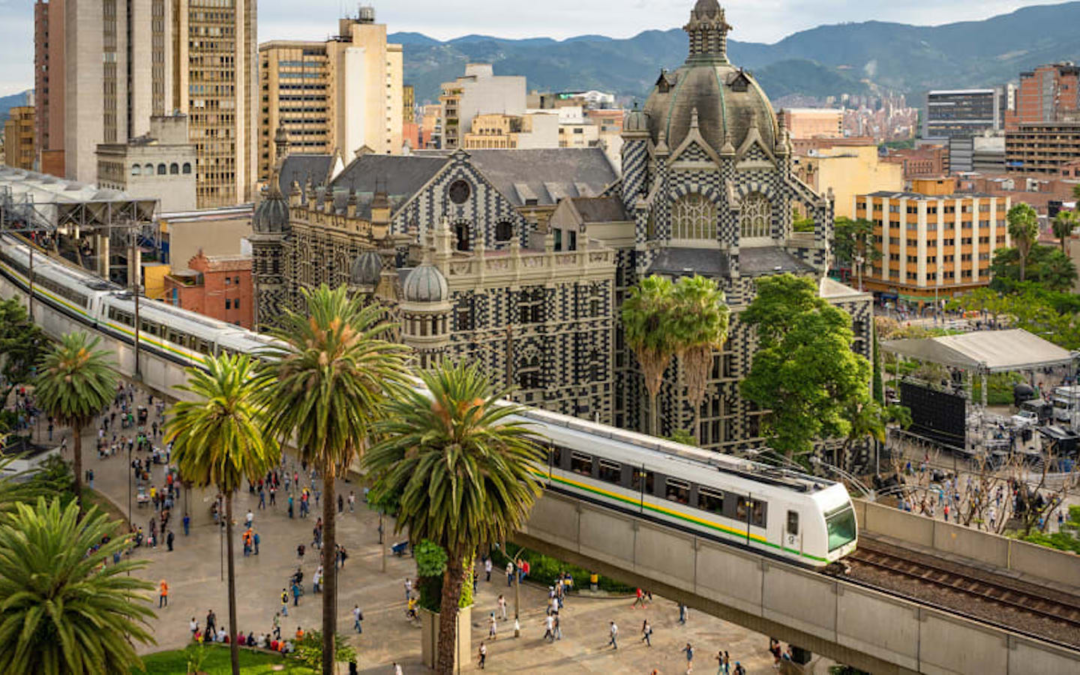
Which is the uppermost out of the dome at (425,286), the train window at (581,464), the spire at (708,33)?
the spire at (708,33)

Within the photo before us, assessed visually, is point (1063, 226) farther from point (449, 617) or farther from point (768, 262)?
point (449, 617)

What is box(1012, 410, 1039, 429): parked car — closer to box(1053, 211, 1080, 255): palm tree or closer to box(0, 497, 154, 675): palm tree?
box(1053, 211, 1080, 255): palm tree

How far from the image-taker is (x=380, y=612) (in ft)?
240

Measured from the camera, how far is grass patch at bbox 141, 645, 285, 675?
6425 centimetres

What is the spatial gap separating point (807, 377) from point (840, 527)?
32.5 m

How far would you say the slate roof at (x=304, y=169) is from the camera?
13150cm

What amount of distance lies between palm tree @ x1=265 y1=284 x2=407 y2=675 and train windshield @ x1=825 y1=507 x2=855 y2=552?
798 inches

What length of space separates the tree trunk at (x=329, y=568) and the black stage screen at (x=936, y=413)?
5638 centimetres

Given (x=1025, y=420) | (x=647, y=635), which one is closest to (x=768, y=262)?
(x=1025, y=420)

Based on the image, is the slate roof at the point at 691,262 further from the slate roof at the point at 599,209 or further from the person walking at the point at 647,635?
the person walking at the point at 647,635

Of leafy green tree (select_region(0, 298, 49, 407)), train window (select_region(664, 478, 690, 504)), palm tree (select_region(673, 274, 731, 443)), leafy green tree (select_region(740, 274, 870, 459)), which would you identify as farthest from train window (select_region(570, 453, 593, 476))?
leafy green tree (select_region(0, 298, 49, 407))

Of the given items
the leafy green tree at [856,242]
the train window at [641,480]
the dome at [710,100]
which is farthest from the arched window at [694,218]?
the leafy green tree at [856,242]

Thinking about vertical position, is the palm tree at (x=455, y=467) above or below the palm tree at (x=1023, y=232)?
below

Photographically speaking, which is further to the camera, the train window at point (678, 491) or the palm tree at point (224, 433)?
the palm tree at point (224, 433)
